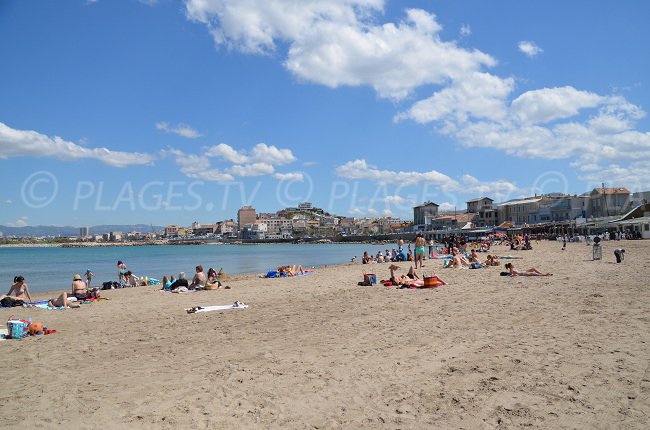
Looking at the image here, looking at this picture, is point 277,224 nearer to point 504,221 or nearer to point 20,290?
point 504,221

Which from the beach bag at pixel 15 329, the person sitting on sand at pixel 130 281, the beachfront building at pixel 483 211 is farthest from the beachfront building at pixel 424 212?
the beach bag at pixel 15 329

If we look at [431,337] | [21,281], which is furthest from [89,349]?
[21,281]

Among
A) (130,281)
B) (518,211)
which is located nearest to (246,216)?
(518,211)

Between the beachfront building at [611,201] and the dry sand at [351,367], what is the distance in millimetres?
68573

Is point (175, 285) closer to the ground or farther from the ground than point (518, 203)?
closer to the ground

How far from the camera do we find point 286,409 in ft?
13.4

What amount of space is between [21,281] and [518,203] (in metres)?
89.6

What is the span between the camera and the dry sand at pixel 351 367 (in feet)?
12.8

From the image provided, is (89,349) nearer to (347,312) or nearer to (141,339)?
(141,339)

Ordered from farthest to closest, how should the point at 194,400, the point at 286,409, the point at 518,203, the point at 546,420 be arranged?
the point at 518,203
the point at 194,400
the point at 286,409
the point at 546,420

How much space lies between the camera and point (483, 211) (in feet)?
320

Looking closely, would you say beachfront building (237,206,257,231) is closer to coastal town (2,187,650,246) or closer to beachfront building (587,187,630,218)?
coastal town (2,187,650,246)

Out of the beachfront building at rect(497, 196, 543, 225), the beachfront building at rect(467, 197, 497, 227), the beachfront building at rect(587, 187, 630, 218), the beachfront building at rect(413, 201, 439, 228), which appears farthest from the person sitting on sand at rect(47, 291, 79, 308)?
the beachfront building at rect(413, 201, 439, 228)

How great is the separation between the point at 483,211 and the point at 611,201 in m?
30.3
